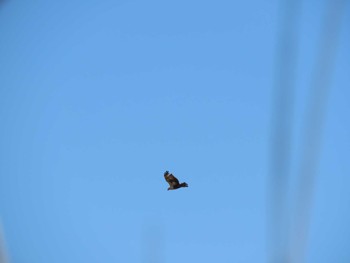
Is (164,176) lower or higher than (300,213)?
higher

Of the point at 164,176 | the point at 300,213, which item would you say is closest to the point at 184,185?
the point at 164,176

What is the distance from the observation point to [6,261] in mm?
4184

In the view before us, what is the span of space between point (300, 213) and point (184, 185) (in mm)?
5970

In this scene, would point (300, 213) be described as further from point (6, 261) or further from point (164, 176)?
point (164, 176)

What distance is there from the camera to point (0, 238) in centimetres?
430

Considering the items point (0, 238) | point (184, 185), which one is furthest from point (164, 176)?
point (0, 238)

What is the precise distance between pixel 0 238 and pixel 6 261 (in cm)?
22

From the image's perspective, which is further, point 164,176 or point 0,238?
point 164,176

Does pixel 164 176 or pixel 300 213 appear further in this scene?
pixel 164 176

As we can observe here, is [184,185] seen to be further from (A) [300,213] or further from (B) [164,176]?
(A) [300,213]

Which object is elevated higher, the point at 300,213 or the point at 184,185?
the point at 184,185

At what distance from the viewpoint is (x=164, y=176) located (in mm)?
10250

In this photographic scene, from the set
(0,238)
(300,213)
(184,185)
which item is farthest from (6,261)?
(184,185)

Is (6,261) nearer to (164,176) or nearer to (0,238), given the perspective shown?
(0,238)
